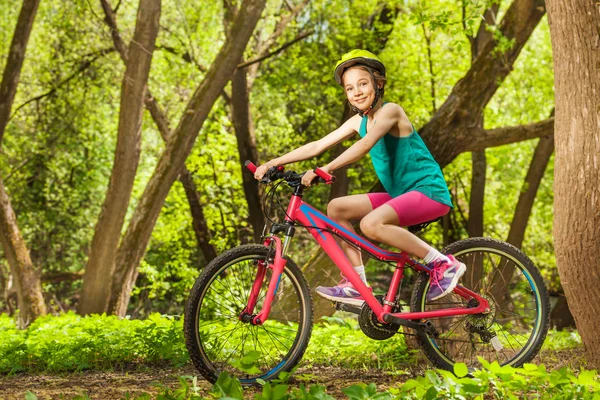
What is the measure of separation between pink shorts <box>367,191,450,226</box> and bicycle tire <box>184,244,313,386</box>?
690 millimetres

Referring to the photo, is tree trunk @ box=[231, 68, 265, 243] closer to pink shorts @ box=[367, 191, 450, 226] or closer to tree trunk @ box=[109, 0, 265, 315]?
tree trunk @ box=[109, 0, 265, 315]

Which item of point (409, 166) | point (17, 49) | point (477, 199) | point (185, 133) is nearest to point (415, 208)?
point (409, 166)

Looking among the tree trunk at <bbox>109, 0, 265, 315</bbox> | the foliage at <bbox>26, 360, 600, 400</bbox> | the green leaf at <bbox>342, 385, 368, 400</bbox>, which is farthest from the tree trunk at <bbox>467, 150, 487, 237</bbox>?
the green leaf at <bbox>342, 385, 368, 400</bbox>

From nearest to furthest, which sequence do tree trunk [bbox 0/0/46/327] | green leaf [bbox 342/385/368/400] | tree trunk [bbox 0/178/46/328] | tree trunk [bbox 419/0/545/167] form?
green leaf [bbox 342/385/368/400] → tree trunk [bbox 419/0/545/167] → tree trunk [bbox 0/0/46/327] → tree trunk [bbox 0/178/46/328]

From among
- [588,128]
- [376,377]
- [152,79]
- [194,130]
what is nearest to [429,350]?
[376,377]

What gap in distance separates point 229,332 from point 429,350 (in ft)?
4.10

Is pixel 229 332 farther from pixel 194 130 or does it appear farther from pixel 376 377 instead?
pixel 194 130

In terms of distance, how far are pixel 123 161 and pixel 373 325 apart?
603 cm

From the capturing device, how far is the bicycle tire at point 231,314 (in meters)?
4.30

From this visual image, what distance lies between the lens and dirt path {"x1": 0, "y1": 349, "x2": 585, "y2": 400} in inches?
174

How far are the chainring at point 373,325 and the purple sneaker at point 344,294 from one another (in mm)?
58

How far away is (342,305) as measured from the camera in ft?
15.3

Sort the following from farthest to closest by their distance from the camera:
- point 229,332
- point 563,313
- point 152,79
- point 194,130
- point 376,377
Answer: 1. point 152,79
2. point 563,313
3. point 194,130
4. point 376,377
5. point 229,332

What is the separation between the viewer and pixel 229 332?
4.68 meters
